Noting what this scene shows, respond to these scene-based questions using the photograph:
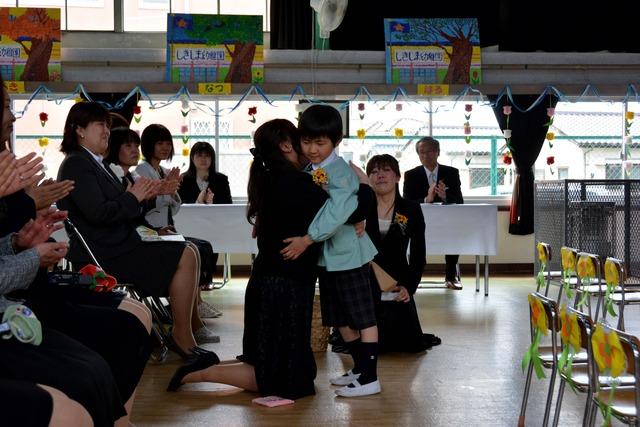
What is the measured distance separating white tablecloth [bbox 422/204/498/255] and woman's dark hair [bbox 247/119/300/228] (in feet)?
13.8

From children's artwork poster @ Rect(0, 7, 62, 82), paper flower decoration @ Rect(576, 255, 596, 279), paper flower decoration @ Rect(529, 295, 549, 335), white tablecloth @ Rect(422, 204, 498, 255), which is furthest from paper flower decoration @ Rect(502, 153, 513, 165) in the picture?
paper flower decoration @ Rect(529, 295, 549, 335)

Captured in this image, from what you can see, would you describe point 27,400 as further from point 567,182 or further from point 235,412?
point 567,182

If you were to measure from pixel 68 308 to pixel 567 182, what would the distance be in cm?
526

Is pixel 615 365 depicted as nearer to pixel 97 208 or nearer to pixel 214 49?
pixel 97 208

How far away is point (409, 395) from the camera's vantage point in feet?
14.2

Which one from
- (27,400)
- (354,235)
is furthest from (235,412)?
(27,400)

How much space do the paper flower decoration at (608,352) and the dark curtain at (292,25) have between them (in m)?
7.85

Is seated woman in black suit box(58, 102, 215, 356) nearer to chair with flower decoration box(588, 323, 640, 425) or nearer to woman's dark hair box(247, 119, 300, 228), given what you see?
woman's dark hair box(247, 119, 300, 228)

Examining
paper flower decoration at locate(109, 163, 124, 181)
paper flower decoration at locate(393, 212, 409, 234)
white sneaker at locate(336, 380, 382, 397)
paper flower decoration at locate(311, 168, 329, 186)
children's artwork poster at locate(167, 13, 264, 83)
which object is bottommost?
white sneaker at locate(336, 380, 382, 397)

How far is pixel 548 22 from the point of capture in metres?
10.6

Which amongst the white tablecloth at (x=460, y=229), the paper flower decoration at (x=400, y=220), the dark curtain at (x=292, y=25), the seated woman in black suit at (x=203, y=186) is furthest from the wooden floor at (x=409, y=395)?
the dark curtain at (x=292, y=25)

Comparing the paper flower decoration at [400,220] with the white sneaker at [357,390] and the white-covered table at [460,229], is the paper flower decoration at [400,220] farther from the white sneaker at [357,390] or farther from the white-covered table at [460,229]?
the white-covered table at [460,229]

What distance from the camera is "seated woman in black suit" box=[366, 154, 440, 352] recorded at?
5383 millimetres

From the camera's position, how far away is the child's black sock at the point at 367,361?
14.1 ft
